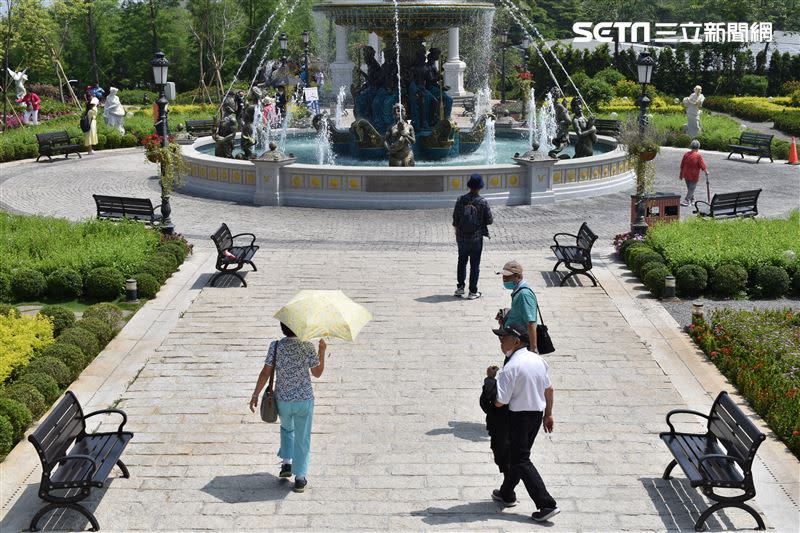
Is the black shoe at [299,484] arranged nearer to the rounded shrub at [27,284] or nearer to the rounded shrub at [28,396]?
the rounded shrub at [28,396]

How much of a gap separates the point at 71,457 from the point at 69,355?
366cm

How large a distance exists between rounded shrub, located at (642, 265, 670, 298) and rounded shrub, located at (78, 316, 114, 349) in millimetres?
7958

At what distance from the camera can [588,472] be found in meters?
9.46

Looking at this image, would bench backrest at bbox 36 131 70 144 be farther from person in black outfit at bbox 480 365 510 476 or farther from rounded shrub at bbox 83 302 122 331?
person in black outfit at bbox 480 365 510 476

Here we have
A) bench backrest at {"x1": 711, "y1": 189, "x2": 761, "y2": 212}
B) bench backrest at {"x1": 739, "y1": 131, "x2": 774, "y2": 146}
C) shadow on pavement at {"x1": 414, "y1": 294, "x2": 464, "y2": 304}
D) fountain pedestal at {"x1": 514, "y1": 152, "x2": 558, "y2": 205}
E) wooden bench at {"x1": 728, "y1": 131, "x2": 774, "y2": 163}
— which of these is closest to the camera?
shadow on pavement at {"x1": 414, "y1": 294, "x2": 464, "y2": 304}

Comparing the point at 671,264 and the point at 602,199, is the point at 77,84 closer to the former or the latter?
the point at 602,199

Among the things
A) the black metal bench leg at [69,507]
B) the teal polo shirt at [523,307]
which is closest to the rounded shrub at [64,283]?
the black metal bench leg at [69,507]

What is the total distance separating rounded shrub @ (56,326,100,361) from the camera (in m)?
12.4

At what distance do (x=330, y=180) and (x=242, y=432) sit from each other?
1352 centimetres

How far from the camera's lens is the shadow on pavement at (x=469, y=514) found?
333 inches

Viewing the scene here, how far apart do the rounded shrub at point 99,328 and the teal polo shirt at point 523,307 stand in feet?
18.7

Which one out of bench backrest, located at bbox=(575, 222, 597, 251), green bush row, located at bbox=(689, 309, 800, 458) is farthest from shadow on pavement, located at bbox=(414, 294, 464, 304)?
green bush row, located at bbox=(689, 309, 800, 458)

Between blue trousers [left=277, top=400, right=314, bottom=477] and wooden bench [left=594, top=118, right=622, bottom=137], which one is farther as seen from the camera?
wooden bench [left=594, top=118, right=622, bottom=137]

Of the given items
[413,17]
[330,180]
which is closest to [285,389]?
[330,180]
